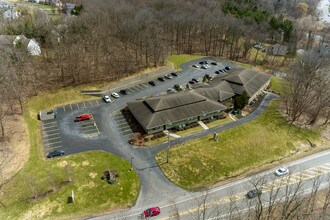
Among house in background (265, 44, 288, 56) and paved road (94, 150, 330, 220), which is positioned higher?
house in background (265, 44, 288, 56)

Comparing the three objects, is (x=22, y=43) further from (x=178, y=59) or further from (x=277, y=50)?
(x=277, y=50)

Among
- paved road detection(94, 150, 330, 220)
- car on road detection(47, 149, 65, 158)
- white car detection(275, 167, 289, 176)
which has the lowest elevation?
paved road detection(94, 150, 330, 220)

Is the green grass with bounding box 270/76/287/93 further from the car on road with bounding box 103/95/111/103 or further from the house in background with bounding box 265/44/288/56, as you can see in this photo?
the car on road with bounding box 103/95/111/103

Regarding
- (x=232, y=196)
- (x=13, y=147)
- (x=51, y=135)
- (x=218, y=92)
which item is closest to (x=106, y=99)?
(x=51, y=135)

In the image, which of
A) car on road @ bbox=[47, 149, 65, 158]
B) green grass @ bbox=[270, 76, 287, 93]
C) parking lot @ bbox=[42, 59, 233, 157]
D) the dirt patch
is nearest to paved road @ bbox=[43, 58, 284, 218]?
parking lot @ bbox=[42, 59, 233, 157]

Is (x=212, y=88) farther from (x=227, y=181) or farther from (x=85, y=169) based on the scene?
(x=85, y=169)
